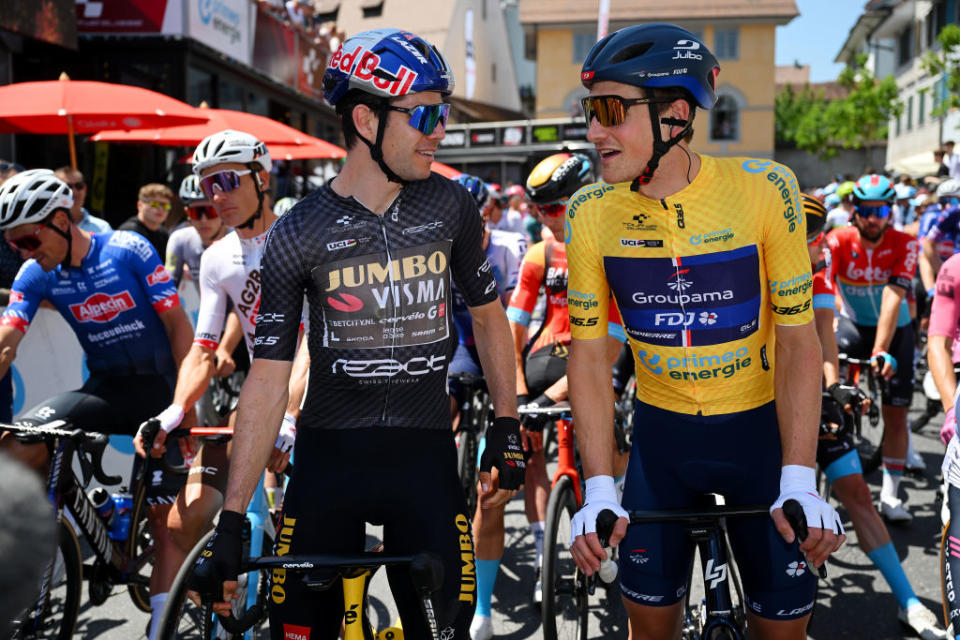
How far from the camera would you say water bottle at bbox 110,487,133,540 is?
4531 mm

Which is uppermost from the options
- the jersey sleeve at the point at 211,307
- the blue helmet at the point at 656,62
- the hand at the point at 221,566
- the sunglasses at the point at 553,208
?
the blue helmet at the point at 656,62

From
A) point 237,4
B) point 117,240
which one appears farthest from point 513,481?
point 237,4

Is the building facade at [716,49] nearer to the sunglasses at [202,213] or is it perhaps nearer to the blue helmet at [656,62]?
the sunglasses at [202,213]

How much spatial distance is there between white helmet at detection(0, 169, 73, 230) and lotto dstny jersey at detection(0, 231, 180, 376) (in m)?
0.29

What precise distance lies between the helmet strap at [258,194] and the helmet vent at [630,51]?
218cm

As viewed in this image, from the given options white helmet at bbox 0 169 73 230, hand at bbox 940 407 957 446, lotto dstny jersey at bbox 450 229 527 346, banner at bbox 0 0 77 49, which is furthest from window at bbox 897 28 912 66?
white helmet at bbox 0 169 73 230

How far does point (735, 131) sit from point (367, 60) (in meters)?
54.8

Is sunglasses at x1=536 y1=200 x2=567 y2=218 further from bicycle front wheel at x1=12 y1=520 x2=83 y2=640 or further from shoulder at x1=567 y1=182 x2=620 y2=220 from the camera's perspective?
bicycle front wheel at x1=12 y1=520 x2=83 y2=640

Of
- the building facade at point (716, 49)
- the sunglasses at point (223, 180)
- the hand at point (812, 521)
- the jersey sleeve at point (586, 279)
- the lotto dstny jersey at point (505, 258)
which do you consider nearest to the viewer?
the hand at point (812, 521)

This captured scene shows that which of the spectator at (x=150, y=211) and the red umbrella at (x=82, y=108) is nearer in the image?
the red umbrella at (x=82, y=108)

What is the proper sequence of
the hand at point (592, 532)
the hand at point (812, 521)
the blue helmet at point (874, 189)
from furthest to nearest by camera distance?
1. the blue helmet at point (874, 189)
2. the hand at point (592, 532)
3. the hand at point (812, 521)

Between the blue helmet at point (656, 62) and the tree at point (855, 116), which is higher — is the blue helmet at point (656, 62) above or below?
below

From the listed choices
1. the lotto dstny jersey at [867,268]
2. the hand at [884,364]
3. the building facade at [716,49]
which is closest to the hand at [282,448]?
the hand at [884,364]

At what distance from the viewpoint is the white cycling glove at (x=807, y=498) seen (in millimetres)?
2486
